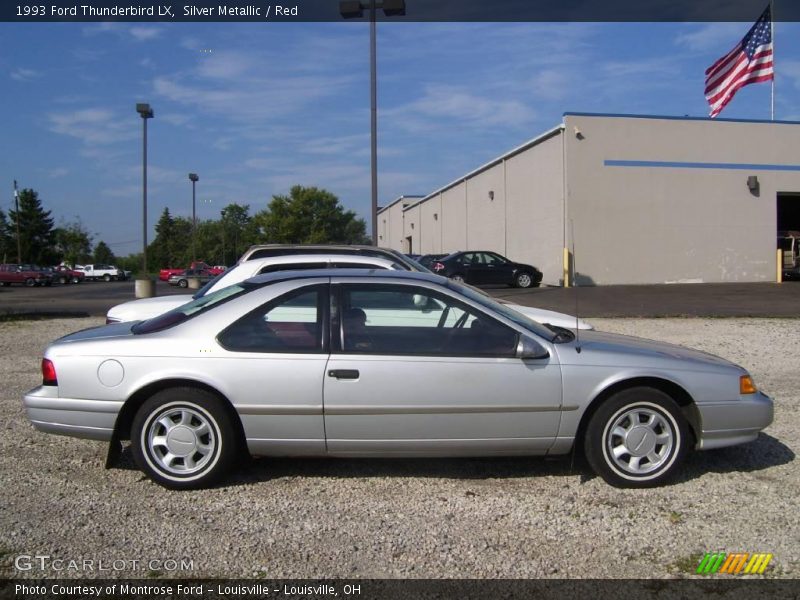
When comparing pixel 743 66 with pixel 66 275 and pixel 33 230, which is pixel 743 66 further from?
pixel 33 230

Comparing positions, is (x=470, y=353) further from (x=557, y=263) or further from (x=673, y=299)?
(x=557, y=263)

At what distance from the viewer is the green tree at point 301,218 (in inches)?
3002

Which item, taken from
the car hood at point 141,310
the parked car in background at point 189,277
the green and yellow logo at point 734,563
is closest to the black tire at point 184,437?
the green and yellow logo at point 734,563

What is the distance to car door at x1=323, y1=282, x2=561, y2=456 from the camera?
4469mm

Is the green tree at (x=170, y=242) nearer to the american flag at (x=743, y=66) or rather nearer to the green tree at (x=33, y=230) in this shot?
the green tree at (x=33, y=230)

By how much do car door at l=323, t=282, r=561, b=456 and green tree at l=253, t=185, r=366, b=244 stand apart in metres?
71.3

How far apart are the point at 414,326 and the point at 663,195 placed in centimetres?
2652

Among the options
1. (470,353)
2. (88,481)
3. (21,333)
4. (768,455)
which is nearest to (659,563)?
(470,353)

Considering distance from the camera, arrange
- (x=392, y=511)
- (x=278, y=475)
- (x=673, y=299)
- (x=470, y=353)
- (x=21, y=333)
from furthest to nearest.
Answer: (x=673, y=299), (x=21, y=333), (x=278, y=475), (x=470, y=353), (x=392, y=511)

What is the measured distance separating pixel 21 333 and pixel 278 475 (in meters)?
10.1

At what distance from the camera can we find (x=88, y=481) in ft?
15.7

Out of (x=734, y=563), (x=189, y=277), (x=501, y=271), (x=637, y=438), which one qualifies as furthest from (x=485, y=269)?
(x=734, y=563)

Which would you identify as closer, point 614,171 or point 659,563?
point 659,563

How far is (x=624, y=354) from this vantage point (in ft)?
15.3
